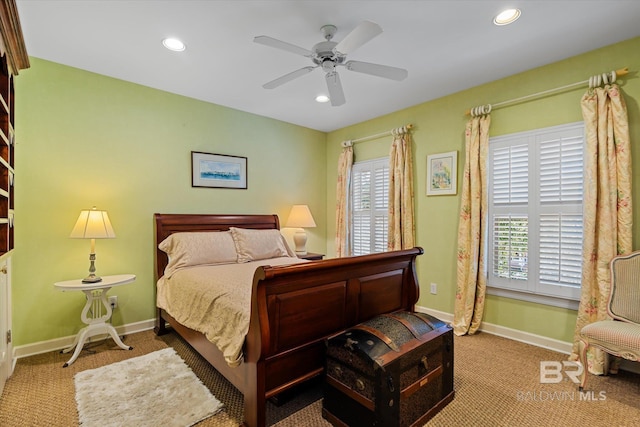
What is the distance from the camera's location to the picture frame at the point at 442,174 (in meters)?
3.57

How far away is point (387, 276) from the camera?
255 cm

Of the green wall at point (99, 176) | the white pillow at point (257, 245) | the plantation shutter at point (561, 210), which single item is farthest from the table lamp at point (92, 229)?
the plantation shutter at point (561, 210)

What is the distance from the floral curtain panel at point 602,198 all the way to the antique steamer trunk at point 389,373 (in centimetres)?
144

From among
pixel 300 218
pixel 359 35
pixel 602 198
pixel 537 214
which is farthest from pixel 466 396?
pixel 300 218

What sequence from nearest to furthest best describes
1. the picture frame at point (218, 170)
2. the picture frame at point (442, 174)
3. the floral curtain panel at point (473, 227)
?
the floral curtain panel at point (473, 227) → the picture frame at point (442, 174) → the picture frame at point (218, 170)

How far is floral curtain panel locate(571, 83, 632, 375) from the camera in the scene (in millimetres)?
2436

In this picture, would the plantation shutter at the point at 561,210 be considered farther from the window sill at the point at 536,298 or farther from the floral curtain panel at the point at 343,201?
the floral curtain panel at the point at 343,201

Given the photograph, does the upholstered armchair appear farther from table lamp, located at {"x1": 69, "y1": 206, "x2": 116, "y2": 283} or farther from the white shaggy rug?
table lamp, located at {"x1": 69, "y1": 206, "x2": 116, "y2": 283}

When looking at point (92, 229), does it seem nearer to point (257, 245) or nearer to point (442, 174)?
point (257, 245)

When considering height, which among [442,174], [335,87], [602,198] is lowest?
[602,198]

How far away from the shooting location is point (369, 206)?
179 inches

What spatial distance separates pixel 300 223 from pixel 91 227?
2.43m

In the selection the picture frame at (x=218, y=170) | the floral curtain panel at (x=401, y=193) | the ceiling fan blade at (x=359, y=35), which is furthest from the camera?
the floral curtain panel at (x=401, y=193)

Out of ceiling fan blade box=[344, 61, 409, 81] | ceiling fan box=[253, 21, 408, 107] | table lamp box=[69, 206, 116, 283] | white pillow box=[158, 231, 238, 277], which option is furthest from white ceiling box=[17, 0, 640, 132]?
white pillow box=[158, 231, 238, 277]
